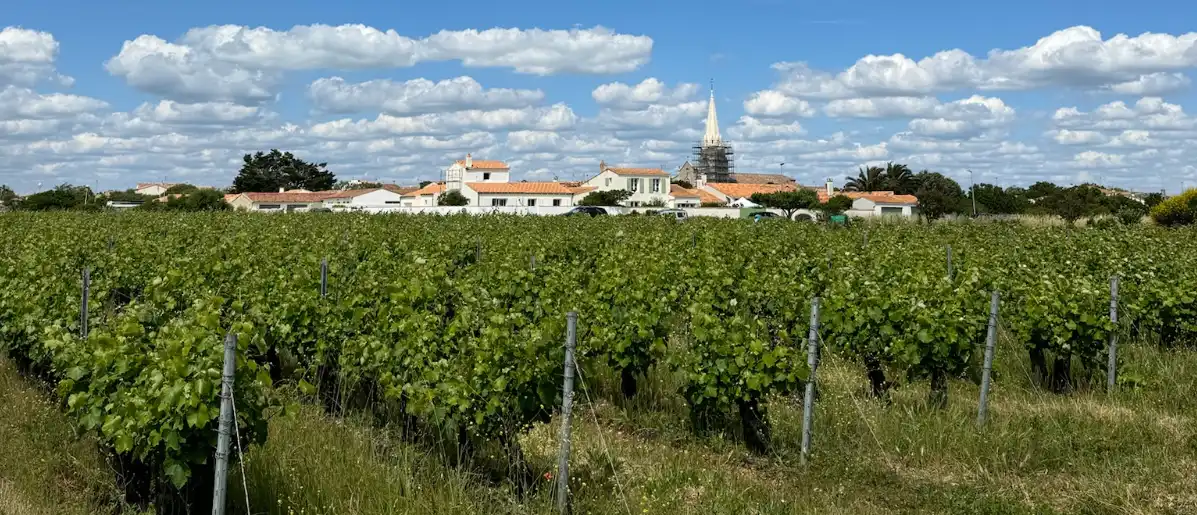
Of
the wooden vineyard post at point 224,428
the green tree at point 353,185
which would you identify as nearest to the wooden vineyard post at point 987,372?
the wooden vineyard post at point 224,428

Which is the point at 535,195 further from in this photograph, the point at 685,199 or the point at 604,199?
the point at 685,199

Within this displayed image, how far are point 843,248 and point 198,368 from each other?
12.6 metres

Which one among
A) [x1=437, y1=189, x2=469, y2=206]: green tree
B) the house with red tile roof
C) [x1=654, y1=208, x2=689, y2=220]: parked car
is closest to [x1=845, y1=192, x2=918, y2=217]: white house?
the house with red tile roof

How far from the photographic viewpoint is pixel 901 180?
90.6m

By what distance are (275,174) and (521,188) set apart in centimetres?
3444

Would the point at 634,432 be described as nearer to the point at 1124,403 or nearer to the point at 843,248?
the point at 1124,403

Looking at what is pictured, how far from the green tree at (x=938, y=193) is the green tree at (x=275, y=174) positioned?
6224cm

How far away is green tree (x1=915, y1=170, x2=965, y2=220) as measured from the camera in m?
80.2

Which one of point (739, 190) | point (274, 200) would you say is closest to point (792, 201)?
point (739, 190)

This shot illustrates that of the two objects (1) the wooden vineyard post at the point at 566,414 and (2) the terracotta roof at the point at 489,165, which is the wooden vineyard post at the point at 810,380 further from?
(2) the terracotta roof at the point at 489,165

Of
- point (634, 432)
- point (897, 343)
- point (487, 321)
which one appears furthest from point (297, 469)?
point (897, 343)

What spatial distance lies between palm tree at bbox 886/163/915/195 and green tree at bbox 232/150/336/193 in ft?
196

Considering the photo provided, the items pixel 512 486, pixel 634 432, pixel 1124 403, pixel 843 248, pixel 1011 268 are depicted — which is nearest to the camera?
pixel 512 486

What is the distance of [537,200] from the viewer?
8125cm
